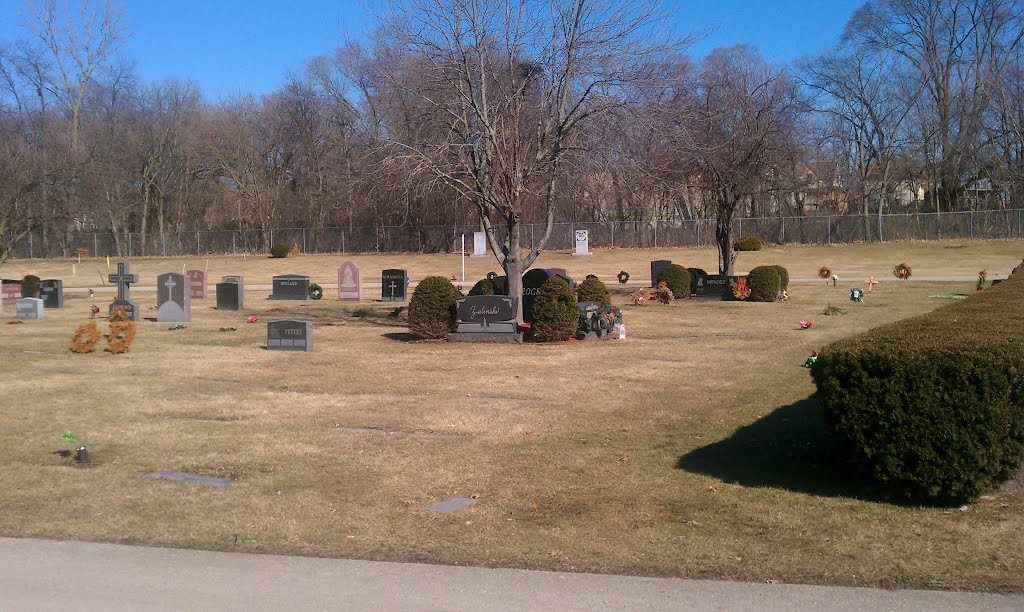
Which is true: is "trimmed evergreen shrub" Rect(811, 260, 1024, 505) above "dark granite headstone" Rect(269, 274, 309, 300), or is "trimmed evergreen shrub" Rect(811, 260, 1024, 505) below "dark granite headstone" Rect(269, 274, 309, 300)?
below

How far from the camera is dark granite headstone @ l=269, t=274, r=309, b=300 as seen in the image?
33344 mm

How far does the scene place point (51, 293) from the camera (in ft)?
97.2

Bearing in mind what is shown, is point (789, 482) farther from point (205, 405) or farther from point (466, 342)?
point (466, 342)

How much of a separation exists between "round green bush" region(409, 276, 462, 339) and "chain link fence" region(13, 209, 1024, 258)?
3600cm

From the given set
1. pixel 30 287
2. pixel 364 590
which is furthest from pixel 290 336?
pixel 30 287

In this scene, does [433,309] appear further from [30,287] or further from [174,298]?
[30,287]

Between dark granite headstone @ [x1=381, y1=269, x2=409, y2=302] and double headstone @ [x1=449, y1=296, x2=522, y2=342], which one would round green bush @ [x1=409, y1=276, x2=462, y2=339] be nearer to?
double headstone @ [x1=449, y1=296, x2=522, y2=342]

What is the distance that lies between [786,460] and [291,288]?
27310mm

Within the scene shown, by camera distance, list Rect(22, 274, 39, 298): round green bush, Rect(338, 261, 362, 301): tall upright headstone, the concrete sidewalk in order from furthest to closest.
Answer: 1. Rect(338, 261, 362, 301): tall upright headstone
2. Rect(22, 274, 39, 298): round green bush
3. the concrete sidewalk

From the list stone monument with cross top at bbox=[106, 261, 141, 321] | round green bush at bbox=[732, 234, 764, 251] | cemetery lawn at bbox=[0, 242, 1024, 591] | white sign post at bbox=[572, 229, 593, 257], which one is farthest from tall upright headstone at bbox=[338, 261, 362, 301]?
round green bush at bbox=[732, 234, 764, 251]

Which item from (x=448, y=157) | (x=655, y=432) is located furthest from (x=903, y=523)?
(x=448, y=157)

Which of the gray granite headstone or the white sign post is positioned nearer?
the gray granite headstone

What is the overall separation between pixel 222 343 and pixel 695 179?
68.5ft

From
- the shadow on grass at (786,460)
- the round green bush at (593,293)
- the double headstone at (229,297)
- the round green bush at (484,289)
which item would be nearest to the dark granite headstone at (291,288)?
the double headstone at (229,297)
